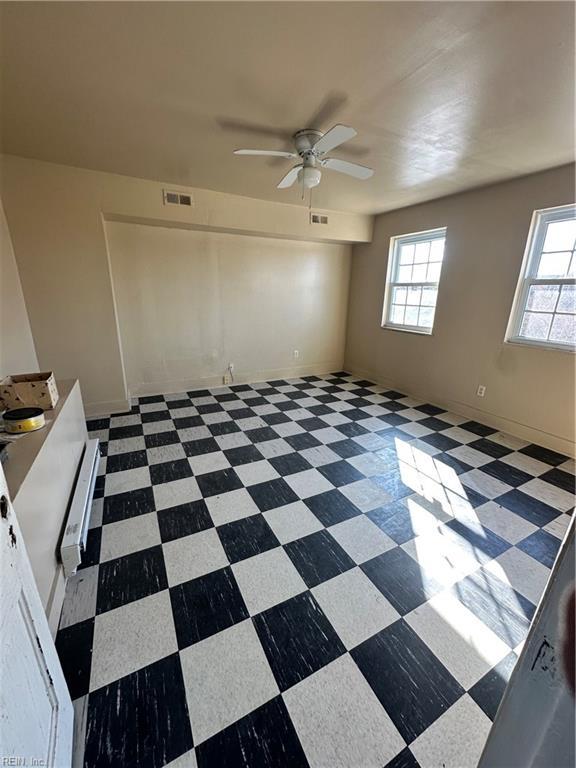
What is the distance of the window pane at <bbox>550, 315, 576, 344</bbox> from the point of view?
8.79 feet

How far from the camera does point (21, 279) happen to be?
282 cm

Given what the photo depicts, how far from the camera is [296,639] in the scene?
1268 mm

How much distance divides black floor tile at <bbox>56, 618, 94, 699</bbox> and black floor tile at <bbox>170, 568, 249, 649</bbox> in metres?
0.32

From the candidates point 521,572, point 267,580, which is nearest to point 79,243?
point 267,580

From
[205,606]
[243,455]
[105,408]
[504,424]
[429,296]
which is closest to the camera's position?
[205,606]

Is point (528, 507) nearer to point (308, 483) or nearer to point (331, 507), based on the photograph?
point (331, 507)

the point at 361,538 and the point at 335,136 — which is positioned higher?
the point at 335,136

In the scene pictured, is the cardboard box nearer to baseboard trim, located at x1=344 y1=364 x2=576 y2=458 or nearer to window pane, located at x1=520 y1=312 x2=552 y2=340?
baseboard trim, located at x1=344 y1=364 x2=576 y2=458

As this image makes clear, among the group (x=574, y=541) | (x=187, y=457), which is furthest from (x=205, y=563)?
(x=574, y=541)

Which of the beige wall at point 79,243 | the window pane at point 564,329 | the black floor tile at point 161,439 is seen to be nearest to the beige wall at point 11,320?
the beige wall at point 79,243

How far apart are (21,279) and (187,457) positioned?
2.27 metres

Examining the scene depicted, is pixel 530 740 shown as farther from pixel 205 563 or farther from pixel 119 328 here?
pixel 119 328

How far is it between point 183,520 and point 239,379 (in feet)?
9.19

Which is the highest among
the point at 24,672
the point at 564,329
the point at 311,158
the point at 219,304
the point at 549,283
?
the point at 311,158
